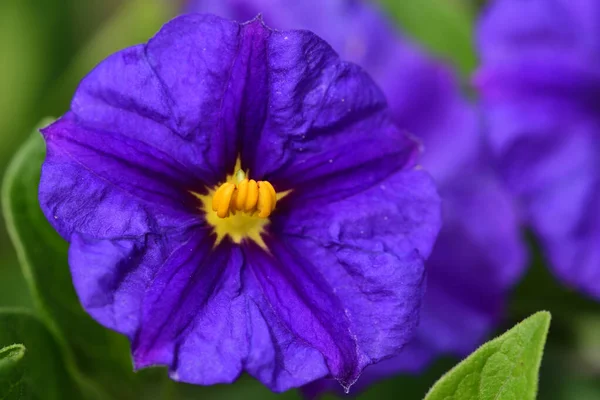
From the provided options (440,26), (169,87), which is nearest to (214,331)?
(169,87)

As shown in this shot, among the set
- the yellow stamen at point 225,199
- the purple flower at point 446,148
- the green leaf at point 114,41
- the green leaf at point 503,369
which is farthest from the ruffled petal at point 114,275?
the green leaf at point 114,41

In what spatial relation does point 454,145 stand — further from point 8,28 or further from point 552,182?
point 8,28

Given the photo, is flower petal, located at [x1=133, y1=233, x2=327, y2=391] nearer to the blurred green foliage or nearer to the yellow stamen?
the yellow stamen

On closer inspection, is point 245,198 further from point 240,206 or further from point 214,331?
point 214,331

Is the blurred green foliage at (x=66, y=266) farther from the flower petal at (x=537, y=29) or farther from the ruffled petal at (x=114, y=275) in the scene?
the flower petal at (x=537, y=29)

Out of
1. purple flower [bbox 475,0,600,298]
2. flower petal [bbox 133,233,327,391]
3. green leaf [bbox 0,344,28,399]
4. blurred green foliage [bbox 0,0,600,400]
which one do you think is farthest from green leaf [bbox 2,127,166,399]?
purple flower [bbox 475,0,600,298]

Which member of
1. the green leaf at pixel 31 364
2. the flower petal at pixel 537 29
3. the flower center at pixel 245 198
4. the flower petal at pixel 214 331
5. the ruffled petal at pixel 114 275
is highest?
the flower petal at pixel 537 29

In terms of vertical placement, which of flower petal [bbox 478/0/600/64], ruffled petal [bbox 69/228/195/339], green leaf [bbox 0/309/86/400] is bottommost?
green leaf [bbox 0/309/86/400]
